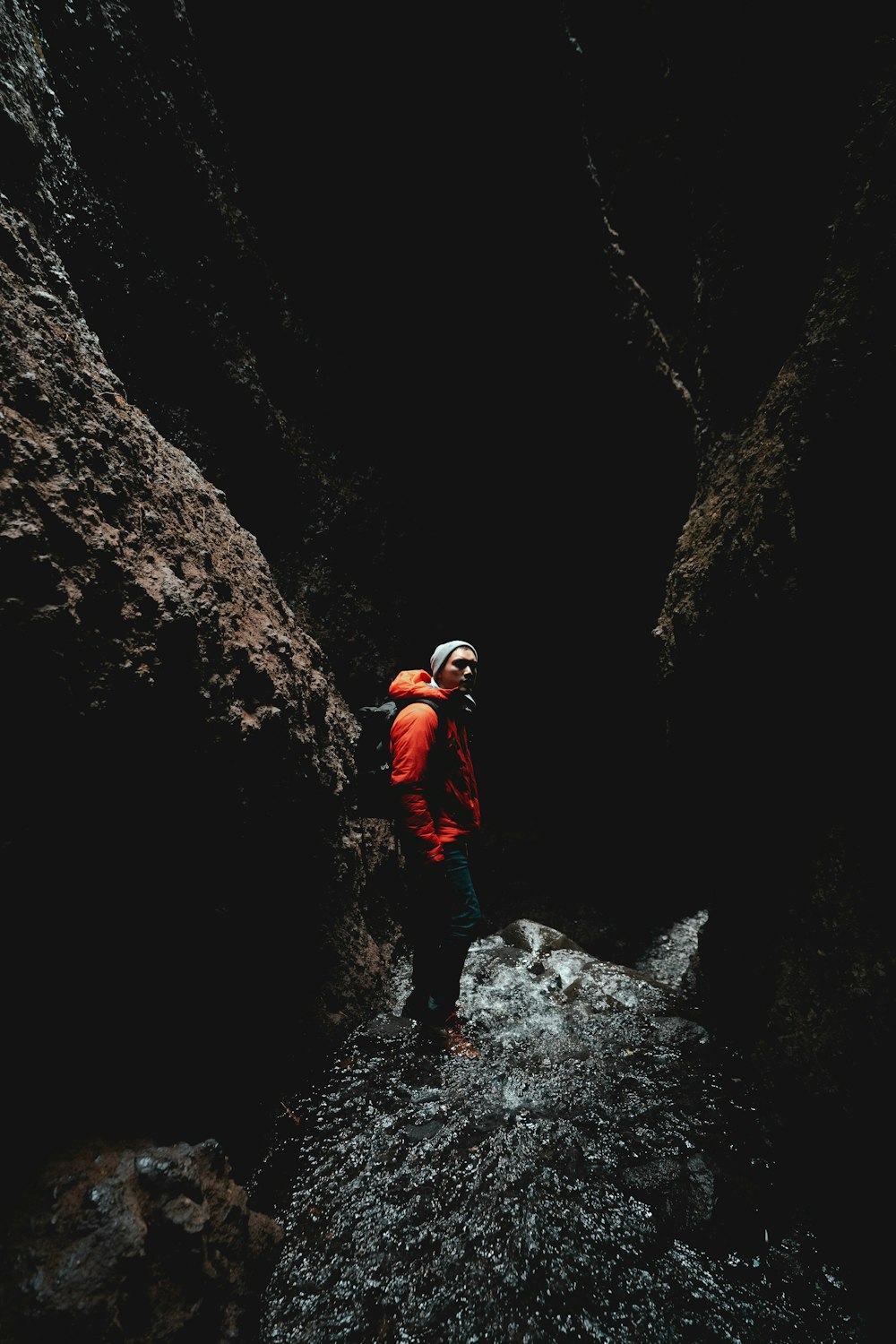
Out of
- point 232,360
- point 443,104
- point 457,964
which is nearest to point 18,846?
point 457,964

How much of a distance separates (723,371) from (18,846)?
4.57m

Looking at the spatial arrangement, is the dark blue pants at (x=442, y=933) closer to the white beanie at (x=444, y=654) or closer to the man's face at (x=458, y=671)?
the man's face at (x=458, y=671)

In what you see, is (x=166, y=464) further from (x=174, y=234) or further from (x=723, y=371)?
(x=174, y=234)

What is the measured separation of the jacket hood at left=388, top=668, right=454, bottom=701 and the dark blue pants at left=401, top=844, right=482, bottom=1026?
3.43 feet

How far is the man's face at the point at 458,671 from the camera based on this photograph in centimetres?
388

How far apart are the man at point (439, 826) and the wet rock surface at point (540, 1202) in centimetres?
29

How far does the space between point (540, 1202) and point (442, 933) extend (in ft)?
4.98

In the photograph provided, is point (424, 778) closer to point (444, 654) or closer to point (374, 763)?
point (444, 654)

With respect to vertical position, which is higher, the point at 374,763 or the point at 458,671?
the point at 458,671

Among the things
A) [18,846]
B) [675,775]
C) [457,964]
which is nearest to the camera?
[18,846]

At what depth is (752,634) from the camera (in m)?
3.09

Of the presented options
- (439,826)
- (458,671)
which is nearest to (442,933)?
(439,826)

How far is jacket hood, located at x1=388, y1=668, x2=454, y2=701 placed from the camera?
12.3 feet

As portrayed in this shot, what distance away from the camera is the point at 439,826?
367 cm
